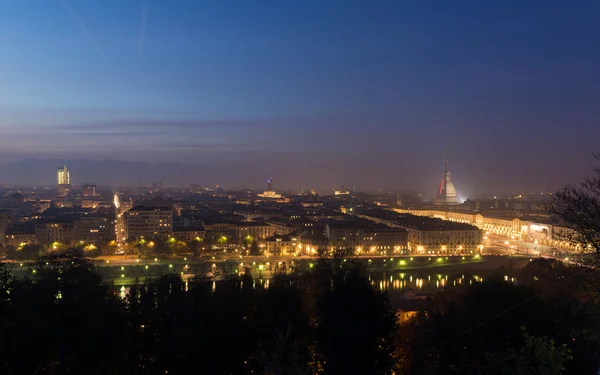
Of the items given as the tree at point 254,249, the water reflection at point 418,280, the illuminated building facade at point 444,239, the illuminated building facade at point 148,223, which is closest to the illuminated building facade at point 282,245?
the tree at point 254,249

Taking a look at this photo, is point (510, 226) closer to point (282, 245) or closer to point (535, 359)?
point (282, 245)

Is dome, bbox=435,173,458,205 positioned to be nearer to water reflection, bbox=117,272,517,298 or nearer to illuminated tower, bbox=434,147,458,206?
illuminated tower, bbox=434,147,458,206

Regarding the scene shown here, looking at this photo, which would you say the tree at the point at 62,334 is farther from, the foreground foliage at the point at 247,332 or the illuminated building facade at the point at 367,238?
the illuminated building facade at the point at 367,238

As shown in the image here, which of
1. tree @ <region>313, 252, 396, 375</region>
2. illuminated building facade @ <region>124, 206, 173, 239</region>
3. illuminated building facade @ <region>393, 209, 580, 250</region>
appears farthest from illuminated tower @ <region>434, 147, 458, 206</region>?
tree @ <region>313, 252, 396, 375</region>

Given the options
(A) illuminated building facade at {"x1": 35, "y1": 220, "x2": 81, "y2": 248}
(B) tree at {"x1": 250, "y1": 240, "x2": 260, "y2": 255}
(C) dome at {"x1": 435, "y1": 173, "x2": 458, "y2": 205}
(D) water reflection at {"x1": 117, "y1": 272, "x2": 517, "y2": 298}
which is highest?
(C) dome at {"x1": 435, "y1": 173, "x2": 458, "y2": 205}

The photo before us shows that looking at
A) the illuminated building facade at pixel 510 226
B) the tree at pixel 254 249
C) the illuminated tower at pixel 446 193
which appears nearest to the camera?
the tree at pixel 254 249

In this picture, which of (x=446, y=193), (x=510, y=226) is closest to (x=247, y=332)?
(x=510, y=226)

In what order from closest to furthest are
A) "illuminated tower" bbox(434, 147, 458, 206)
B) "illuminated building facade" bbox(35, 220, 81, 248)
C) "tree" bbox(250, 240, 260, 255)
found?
1. "tree" bbox(250, 240, 260, 255)
2. "illuminated building facade" bbox(35, 220, 81, 248)
3. "illuminated tower" bbox(434, 147, 458, 206)

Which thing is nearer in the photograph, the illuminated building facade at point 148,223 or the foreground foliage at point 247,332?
the foreground foliage at point 247,332

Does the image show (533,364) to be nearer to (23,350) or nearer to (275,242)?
(23,350)

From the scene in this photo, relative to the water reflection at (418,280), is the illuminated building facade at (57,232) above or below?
above

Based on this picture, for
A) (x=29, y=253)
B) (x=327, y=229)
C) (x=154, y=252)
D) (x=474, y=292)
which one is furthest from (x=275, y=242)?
(x=474, y=292)
